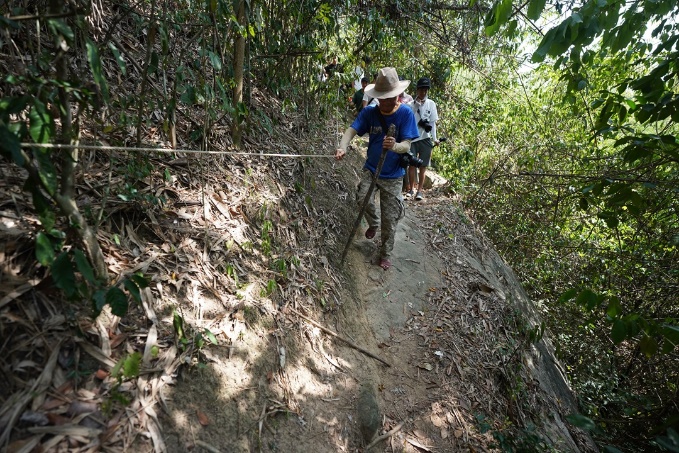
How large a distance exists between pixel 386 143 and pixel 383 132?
16.5 inches

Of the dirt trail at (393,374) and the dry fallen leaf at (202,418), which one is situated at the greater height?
the dry fallen leaf at (202,418)

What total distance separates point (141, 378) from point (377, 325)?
8.64 ft

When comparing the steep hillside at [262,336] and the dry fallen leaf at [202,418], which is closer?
the steep hillside at [262,336]

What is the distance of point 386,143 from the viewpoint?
401 cm

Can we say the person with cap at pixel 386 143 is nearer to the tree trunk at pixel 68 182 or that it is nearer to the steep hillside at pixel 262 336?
the steep hillside at pixel 262 336

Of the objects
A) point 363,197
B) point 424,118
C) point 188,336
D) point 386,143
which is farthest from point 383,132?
point 188,336

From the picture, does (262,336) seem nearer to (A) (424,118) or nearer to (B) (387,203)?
(B) (387,203)

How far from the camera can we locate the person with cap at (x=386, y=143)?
409cm

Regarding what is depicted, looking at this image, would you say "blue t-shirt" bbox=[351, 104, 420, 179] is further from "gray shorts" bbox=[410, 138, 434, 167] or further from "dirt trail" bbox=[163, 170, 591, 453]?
"gray shorts" bbox=[410, 138, 434, 167]

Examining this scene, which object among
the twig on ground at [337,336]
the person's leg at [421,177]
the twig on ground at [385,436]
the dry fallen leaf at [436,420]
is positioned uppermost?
the person's leg at [421,177]

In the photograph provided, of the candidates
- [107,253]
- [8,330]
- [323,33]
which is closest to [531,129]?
[323,33]

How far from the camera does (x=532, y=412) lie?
4.51 metres

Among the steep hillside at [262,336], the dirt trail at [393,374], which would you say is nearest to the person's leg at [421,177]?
the dirt trail at [393,374]

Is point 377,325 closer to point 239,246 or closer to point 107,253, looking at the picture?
point 239,246
